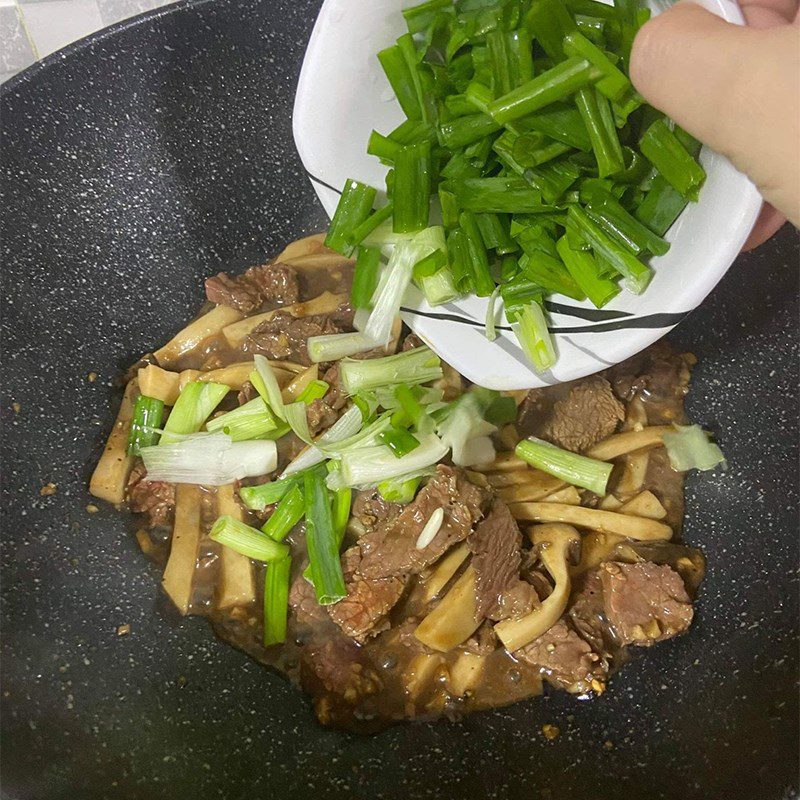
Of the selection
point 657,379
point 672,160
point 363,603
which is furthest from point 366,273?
point 657,379

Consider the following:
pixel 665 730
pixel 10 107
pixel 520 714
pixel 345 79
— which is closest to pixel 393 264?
pixel 345 79

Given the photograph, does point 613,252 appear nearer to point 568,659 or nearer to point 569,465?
point 569,465

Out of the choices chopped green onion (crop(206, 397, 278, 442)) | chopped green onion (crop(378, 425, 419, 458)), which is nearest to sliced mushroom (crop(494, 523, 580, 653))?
chopped green onion (crop(378, 425, 419, 458))

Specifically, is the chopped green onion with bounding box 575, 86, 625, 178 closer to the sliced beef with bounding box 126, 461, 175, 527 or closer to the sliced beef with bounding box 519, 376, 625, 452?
the sliced beef with bounding box 519, 376, 625, 452

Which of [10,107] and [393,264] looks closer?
[393,264]

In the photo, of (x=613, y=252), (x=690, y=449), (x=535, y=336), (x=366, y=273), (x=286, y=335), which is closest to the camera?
(x=613, y=252)

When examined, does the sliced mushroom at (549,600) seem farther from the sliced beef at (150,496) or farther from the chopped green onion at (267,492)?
the sliced beef at (150,496)

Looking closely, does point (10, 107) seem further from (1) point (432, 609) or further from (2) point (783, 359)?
(2) point (783, 359)
